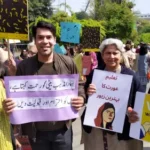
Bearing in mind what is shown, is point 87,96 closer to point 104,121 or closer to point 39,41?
point 104,121

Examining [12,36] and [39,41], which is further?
[12,36]

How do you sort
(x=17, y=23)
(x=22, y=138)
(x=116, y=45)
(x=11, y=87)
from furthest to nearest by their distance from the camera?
1. (x=17, y=23)
2. (x=22, y=138)
3. (x=116, y=45)
4. (x=11, y=87)

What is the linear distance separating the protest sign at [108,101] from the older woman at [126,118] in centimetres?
5

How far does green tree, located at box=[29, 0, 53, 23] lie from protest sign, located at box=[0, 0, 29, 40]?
40.4m

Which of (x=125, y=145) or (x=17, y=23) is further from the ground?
(x=17, y=23)

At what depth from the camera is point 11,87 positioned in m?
2.88

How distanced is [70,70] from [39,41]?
35 cm

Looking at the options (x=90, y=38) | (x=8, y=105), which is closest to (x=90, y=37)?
(x=90, y=38)

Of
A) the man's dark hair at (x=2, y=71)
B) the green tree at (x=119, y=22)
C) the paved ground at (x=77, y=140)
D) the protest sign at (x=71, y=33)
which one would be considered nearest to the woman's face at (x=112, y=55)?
the man's dark hair at (x=2, y=71)

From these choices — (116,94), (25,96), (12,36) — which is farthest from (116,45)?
(12,36)

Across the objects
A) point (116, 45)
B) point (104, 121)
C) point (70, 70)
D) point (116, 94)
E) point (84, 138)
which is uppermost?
point (116, 45)

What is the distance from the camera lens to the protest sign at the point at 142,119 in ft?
9.84

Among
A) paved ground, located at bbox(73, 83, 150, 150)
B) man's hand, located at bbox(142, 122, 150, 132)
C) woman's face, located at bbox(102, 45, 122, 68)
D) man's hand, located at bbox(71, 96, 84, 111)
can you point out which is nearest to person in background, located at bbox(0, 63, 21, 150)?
man's hand, located at bbox(71, 96, 84, 111)

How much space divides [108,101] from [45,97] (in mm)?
528
